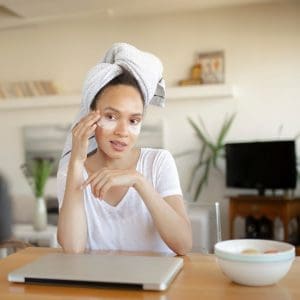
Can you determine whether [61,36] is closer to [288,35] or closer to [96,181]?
[288,35]

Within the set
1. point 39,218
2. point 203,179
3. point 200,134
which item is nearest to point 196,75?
point 200,134

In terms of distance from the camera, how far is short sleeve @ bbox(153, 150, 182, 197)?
1.35m

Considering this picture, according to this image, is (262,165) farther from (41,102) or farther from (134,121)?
(134,121)

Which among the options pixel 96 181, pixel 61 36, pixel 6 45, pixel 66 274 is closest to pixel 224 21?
pixel 61 36

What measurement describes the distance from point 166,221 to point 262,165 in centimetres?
273

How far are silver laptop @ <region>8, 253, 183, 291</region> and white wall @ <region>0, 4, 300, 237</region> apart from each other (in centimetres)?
344

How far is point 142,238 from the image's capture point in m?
1.30

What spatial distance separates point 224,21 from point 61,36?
172 centimetres

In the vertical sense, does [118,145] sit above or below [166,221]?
above

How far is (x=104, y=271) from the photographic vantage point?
890 mm

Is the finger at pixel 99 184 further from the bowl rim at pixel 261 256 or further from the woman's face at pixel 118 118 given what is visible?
the bowl rim at pixel 261 256

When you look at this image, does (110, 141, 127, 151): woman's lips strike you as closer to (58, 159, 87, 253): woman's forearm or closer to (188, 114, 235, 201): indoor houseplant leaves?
(58, 159, 87, 253): woman's forearm

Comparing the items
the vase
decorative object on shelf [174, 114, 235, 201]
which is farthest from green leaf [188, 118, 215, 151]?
the vase

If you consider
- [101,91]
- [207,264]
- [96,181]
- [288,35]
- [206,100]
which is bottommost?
[207,264]
